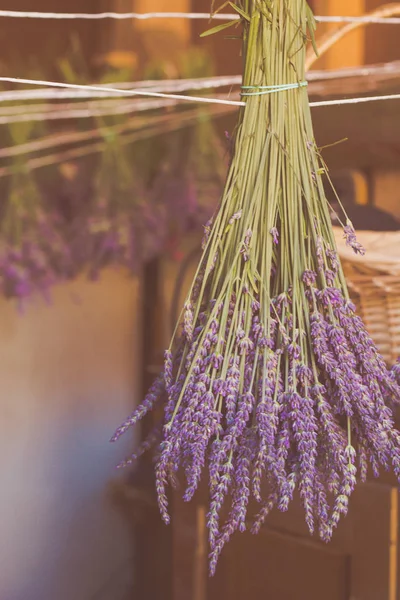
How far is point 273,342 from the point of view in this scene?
2.43 ft

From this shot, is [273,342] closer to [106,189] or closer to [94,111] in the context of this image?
[106,189]

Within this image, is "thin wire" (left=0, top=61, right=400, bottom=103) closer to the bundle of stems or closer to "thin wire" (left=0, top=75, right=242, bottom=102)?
"thin wire" (left=0, top=75, right=242, bottom=102)

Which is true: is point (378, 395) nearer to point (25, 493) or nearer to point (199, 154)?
point (199, 154)

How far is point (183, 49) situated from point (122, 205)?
56 centimetres

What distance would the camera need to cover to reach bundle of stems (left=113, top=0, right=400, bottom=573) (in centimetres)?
71

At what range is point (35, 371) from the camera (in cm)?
219

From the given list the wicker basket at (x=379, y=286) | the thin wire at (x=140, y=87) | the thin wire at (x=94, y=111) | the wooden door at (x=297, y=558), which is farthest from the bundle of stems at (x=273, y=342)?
the thin wire at (x=94, y=111)

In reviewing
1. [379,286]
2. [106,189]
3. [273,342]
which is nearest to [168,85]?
[106,189]

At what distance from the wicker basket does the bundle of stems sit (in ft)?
1.37

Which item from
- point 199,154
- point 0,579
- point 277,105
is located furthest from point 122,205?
point 277,105

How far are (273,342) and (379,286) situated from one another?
0.51 meters

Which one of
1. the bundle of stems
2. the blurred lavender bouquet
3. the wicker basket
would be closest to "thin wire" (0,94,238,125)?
the blurred lavender bouquet

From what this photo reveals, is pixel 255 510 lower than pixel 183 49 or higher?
lower

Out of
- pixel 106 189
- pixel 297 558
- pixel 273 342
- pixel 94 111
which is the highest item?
pixel 94 111
